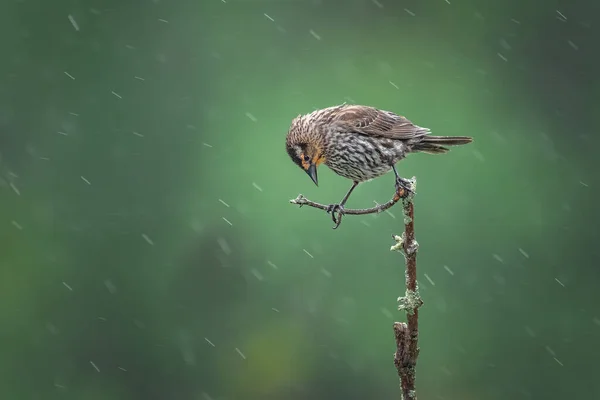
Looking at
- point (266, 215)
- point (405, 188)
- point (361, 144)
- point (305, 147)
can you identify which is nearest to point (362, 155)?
point (361, 144)

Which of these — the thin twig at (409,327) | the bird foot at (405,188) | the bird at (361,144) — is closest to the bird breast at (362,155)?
the bird at (361,144)

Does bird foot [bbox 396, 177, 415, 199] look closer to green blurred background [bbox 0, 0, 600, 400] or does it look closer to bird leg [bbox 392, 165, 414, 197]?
bird leg [bbox 392, 165, 414, 197]

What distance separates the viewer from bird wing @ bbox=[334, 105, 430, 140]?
5.02 meters

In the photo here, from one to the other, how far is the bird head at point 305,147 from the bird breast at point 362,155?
0.08m

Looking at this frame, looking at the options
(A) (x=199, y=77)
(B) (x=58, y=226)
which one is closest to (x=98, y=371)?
(B) (x=58, y=226)

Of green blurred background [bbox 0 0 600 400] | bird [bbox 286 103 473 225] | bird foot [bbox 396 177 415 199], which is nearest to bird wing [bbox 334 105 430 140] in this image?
bird [bbox 286 103 473 225]

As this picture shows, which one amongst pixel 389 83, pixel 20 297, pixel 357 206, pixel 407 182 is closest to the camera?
pixel 407 182

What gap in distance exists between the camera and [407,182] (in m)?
3.61

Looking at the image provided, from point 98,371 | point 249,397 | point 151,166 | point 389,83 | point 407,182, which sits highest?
point 407,182

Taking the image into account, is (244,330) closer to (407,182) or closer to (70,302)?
(70,302)

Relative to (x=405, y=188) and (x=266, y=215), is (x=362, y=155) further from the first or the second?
(x=266, y=215)

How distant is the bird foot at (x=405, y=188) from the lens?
3.25 metres

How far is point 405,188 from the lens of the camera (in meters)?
3.32

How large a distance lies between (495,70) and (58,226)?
6124mm
